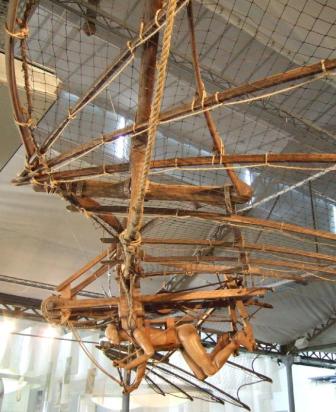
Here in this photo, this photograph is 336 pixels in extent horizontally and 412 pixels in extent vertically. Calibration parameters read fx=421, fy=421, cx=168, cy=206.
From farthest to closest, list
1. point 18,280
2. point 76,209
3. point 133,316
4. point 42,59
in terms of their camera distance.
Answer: point 18,280 < point 42,59 < point 133,316 < point 76,209

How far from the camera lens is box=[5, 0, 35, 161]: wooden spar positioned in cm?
136

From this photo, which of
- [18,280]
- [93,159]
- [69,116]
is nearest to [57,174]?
[69,116]

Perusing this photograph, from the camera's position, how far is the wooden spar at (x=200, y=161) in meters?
1.67

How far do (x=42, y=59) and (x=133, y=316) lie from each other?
9.18 ft

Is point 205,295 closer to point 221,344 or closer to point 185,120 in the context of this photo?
point 221,344

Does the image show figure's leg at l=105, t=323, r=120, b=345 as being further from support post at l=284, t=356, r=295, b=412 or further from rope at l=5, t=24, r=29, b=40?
support post at l=284, t=356, r=295, b=412

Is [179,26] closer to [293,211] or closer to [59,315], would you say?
[59,315]

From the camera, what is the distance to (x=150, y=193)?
2.13 m

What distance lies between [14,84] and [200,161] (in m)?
0.83

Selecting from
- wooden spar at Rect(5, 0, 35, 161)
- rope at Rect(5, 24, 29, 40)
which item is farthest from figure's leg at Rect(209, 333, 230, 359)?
rope at Rect(5, 24, 29, 40)

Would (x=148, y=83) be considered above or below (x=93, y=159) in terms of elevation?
below

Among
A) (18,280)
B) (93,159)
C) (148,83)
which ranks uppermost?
(93,159)

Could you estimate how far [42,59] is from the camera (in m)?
4.24

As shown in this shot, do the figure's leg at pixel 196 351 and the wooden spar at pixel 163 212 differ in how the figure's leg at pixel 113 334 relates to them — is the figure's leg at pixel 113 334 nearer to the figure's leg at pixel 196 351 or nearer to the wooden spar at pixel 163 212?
the figure's leg at pixel 196 351
